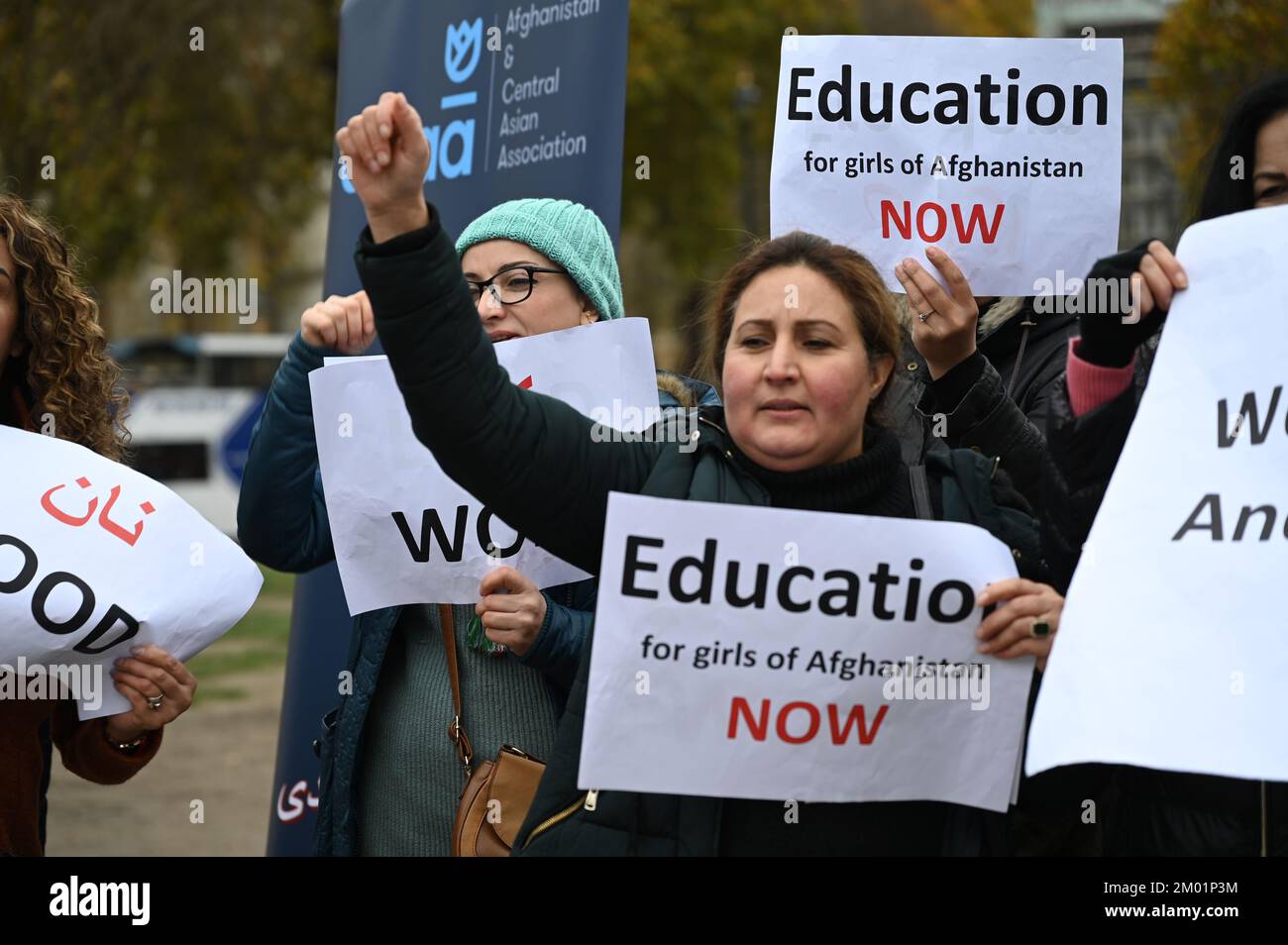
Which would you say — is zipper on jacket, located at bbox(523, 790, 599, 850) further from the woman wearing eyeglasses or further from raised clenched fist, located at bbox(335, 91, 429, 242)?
raised clenched fist, located at bbox(335, 91, 429, 242)

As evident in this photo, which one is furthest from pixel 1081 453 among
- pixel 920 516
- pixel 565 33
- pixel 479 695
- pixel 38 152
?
pixel 38 152

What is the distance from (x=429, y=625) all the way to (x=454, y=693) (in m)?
0.18

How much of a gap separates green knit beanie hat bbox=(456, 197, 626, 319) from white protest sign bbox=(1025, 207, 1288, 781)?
4.62ft

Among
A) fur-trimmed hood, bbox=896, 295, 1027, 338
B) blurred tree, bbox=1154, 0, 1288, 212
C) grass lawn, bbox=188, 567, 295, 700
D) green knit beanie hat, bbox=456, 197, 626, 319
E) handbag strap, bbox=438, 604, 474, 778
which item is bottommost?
grass lawn, bbox=188, 567, 295, 700

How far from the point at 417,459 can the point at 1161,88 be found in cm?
1197

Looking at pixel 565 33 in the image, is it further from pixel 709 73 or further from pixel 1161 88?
pixel 709 73

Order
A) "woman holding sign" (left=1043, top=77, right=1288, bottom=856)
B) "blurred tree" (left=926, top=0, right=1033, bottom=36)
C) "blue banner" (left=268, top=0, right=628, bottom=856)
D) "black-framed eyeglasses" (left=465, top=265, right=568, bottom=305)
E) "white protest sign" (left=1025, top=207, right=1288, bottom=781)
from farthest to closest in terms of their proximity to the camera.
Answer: "blurred tree" (left=926, top=0, right=1033, bottom=36) → "blue banner" (left=268, top=0, right=628, bottom=856) → "black-framed eyeglasses" (left=465, top=265, right=568, bottom=305) → "woman holding sign" (left=1043, top=77, right=1288, bottom=856) → "white protest sign" (left=1025, top=207, right=1288, bottom=781)

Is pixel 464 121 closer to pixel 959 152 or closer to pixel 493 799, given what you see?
pixel 959 152

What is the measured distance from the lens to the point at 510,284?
11.3ft

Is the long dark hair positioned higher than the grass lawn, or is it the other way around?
the long dark hair

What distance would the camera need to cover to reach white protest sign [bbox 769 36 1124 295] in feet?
11.1

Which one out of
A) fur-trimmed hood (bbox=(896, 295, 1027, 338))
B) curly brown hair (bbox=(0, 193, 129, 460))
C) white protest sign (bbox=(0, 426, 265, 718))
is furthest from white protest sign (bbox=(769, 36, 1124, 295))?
curly brown hair (bbox=(0, 193, 129, 460))

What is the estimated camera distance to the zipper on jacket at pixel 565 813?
2.51 meters

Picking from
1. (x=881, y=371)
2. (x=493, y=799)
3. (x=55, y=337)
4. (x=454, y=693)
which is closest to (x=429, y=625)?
(x=454, y=693)
